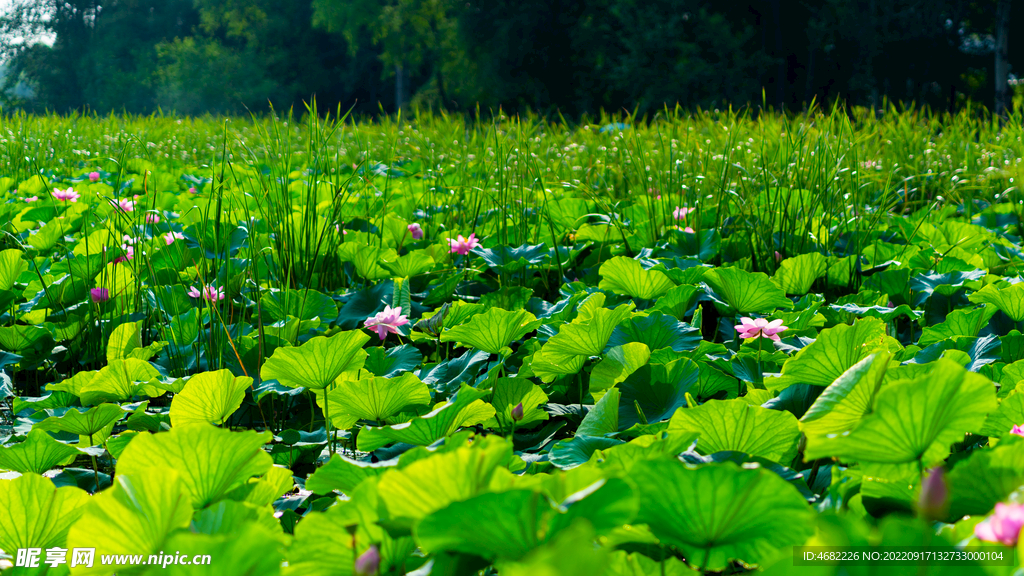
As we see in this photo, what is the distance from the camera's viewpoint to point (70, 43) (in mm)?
31594

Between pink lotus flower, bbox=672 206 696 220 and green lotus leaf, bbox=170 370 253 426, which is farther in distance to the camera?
pink lotus flower, bbox=672 206 696 220

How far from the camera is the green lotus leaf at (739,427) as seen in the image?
30.0 inches

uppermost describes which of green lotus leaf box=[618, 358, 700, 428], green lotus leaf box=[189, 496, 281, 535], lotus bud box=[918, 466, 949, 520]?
lotus bud box=[918, 466, 949, 520]

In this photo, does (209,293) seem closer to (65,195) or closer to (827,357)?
(827,357)

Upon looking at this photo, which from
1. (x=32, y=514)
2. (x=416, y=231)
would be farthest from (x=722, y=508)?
(x=416, y=231)

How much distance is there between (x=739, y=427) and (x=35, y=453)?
0.86 meters

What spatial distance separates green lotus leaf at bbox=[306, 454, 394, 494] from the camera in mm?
693

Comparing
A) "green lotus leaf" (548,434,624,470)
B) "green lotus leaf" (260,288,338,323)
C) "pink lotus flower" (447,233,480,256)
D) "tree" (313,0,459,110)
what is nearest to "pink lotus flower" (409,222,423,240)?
"pink lotus flower" (447,233,480,256)

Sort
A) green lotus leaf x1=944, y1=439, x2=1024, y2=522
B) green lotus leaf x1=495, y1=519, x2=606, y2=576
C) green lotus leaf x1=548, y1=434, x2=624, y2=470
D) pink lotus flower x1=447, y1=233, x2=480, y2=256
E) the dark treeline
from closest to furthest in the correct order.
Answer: green lotus leaf x1=495, y1=519, x2=606, y2=576 → green lotus leaf x1=944, y1=439, x2=1024, y2=522 → green lotus leaf x1=548, y1=434, x2=624, y2=470 → pink lotus flower x1=447, y1=233, x2=480, y2=256 → the dark treeline

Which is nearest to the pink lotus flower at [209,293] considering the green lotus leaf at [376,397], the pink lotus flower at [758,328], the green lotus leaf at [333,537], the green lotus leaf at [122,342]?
the green lotus leaf at [122,342]

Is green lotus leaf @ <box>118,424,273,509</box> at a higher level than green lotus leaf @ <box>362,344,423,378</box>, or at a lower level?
higher

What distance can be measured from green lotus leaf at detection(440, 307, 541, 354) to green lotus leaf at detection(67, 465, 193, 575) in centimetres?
56

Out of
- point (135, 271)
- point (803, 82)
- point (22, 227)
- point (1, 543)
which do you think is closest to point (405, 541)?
point (1, 543)

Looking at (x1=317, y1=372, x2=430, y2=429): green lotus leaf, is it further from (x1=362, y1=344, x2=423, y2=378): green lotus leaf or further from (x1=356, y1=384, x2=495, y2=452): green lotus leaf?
(x1=362, y1=344, x2=423, y2=378): green lotus leaf
